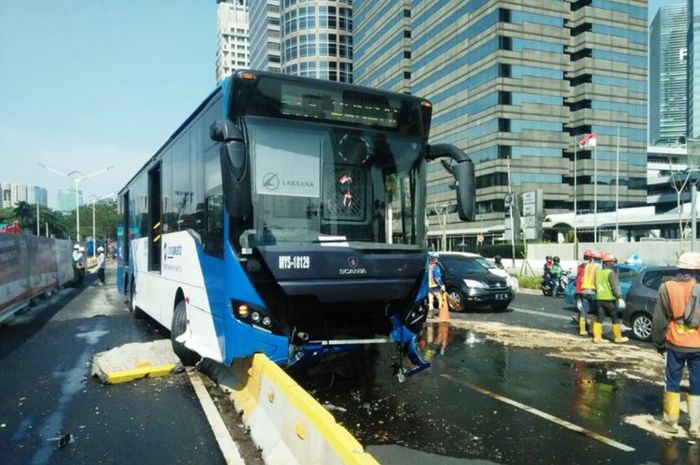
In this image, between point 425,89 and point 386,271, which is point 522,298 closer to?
point 386,271

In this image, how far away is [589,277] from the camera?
11.5 metres

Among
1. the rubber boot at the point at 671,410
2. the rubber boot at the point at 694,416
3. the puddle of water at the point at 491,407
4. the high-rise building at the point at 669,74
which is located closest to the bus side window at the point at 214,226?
the puddle of water at the point at 491,407

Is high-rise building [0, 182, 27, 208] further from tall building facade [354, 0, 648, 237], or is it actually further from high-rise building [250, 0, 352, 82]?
tall building facade [354, 0, 648, 237]

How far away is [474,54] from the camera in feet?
244

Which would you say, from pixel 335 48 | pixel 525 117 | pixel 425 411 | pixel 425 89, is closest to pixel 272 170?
pixel 425 411

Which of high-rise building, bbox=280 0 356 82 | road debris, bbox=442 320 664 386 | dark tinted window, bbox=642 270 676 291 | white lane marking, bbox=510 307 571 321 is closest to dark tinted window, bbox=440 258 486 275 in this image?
white lane marking, bbox=510 307 571 321

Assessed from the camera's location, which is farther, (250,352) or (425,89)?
(425,89)

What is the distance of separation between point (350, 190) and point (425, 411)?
2.63m

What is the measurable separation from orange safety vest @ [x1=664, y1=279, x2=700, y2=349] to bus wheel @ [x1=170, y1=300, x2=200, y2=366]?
6.03m

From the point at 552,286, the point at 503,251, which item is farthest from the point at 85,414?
the point at 503,251

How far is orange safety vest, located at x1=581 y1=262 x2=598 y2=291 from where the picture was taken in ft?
37.6

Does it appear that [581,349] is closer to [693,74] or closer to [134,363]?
[134,363]

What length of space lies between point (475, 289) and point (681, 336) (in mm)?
9933

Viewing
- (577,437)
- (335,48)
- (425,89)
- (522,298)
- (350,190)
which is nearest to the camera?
(577,437)
